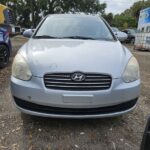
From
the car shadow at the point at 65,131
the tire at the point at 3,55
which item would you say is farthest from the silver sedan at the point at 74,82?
the tire at the point at 3,55

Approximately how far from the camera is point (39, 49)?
4.44 meters

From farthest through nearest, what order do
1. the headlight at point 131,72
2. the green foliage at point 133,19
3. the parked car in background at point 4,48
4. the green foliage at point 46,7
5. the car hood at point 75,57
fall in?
the green foliage at point 133,19
the green foliage at point 46,7
the parked car in background at point 4,48
the headlight at point 131,72
the car hood at point 75,57

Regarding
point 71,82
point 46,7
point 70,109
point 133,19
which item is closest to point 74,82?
point 71,82

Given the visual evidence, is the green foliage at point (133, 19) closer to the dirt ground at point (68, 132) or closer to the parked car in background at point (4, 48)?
the parked car in background at point (4, 48)

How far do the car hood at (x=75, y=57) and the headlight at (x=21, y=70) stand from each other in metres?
0.06

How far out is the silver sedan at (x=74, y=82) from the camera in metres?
3.88

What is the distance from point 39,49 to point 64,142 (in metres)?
1.34

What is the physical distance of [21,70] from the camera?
4062mm

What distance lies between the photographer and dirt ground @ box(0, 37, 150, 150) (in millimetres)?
3816

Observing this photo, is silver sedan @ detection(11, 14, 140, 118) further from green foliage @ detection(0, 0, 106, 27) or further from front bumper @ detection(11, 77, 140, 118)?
green foliage @ detection(0, 0, 106, 27)

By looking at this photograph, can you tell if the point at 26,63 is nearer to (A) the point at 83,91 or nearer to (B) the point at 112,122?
(A) the point at 83,91

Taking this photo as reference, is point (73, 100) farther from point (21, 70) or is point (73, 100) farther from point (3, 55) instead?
point (3, 55)

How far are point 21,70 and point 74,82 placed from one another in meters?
0.71

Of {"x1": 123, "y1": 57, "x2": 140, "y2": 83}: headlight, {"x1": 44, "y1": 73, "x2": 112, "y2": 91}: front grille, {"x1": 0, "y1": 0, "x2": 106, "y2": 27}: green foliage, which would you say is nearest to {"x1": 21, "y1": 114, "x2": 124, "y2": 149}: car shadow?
{"x1": 44, "y1": 73, "x2": 112, "y2": 91}: front grille
